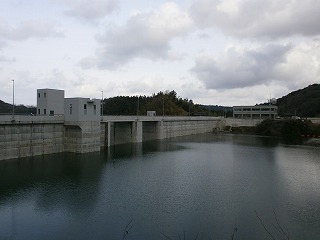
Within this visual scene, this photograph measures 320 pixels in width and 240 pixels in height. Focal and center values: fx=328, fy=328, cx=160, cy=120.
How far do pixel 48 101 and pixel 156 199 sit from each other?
1486 inches

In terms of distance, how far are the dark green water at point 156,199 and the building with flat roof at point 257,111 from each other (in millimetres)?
94998

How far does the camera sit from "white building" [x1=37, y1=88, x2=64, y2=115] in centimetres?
5931

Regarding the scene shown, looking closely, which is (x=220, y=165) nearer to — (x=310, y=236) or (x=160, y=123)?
(x=310, y=236)

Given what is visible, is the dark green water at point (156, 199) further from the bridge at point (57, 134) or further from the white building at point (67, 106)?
the white building at point (67, 106)

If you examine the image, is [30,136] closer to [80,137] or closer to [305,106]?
[80,137]

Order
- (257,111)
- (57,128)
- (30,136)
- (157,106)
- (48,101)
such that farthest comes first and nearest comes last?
1. (257,111)
2. (157,106)
3. (48,101)
4. (57,128)
5. (30,136)

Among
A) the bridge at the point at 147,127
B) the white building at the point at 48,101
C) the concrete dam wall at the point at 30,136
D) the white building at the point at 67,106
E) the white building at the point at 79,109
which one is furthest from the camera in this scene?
the bridge at the point at 147,127

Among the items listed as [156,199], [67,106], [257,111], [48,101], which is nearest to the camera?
[156,199]

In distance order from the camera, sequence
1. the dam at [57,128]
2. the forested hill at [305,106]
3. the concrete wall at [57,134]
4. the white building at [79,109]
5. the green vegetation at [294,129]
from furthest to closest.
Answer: the forested hill at [305,106] → the green vegetation at [294,129] → the white building at [79,109] → the dam at [57,128] → the concrete wall at [57,134]

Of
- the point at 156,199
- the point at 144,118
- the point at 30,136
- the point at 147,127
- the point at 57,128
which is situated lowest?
the point at 156,199

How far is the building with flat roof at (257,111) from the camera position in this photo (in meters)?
140

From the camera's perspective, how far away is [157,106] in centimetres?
13800

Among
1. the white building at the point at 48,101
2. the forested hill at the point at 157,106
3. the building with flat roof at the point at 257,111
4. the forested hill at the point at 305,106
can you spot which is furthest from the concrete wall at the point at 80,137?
the forested hill at the point at 305,106

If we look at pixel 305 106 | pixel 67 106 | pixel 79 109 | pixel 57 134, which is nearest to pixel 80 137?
pixel 57 134
